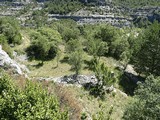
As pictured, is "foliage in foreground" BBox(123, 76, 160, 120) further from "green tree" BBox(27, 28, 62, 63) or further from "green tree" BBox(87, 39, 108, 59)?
"green tree" BBox(27, 28, 62, 63)

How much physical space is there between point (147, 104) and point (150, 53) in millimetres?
31481

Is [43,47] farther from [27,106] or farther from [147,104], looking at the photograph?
[27,106]

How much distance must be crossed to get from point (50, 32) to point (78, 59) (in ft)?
67.8

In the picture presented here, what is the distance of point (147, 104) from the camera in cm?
3044

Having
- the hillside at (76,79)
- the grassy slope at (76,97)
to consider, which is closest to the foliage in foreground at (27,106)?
the hillside at (76,79)

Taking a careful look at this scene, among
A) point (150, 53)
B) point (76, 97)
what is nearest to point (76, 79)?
point (76, 97)

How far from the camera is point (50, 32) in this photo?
70250mm

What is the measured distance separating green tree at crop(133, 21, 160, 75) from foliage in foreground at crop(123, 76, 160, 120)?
2717 cm

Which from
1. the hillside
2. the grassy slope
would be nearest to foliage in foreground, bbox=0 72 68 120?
the hillside

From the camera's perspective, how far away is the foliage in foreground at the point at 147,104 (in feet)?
97.2

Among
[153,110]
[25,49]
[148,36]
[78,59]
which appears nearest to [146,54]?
[148,36]

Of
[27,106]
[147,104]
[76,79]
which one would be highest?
[27,106]

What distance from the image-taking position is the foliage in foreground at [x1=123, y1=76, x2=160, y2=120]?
1167 inches

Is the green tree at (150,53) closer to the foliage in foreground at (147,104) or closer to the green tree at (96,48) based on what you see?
the green tree at (96,48)
